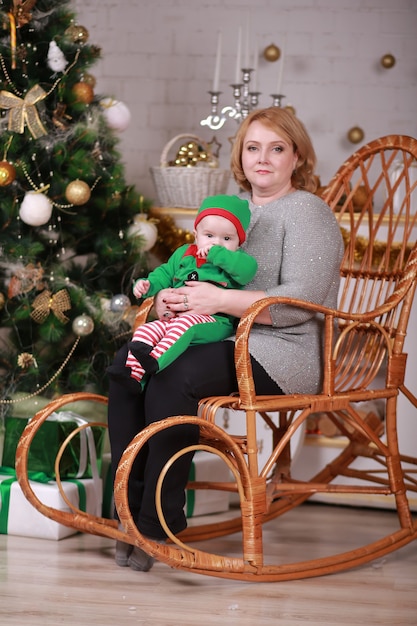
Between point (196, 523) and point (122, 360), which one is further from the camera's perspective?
point (196, 523)

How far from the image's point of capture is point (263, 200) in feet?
8.11

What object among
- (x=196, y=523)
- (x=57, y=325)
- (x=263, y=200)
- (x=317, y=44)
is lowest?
(x=196, y=523)

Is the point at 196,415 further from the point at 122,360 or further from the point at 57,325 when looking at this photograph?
the point at 57,325

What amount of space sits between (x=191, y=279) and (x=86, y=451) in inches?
27.8

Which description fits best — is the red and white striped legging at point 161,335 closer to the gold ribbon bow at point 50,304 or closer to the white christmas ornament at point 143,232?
the gold ribbon bow at point 50,304

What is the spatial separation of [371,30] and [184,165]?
3.68 feet

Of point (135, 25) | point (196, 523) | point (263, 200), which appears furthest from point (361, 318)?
point (135, 25)

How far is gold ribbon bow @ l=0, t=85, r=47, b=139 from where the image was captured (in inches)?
114

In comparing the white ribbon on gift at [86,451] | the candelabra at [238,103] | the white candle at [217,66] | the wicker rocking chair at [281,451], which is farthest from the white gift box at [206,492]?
the white candle at [217,66]

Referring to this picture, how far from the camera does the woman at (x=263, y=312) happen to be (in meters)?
2.12

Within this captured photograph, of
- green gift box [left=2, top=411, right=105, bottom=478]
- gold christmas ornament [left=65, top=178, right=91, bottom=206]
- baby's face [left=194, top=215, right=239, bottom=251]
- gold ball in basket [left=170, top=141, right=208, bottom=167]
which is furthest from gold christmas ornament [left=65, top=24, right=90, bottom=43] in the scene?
green gift box [left=2, top=411, right=105, bottom=478]

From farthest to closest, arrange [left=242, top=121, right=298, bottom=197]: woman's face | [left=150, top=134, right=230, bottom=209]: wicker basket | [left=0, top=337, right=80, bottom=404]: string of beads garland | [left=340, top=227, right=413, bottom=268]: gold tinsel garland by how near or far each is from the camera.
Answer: [left=150, top=134, right=230, bottom=209]: wicker basket → [left=340, top=227, right=413, bottom=268]: gold tinsel garland → [left=0, top=337, right=80, bottom=404]: string of beads garland → [left=242, top=121, right=298, bottom=197]: woman's face

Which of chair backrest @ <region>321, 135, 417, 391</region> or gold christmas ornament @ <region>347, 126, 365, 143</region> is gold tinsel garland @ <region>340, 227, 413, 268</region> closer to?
chair backrest @ <region>321, 135, 417, 391</region>

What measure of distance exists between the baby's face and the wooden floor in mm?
822
